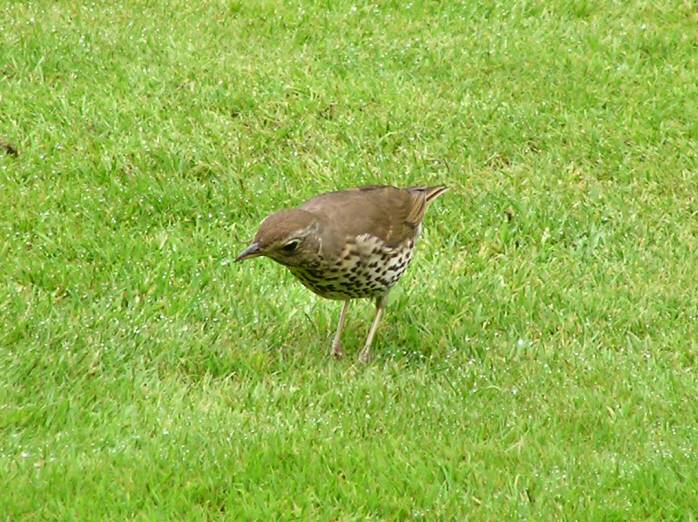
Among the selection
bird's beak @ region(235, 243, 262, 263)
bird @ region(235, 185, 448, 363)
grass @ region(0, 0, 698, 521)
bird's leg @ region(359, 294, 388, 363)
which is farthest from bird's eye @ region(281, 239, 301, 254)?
bird's leg @ region(359, 294, 388, 363)

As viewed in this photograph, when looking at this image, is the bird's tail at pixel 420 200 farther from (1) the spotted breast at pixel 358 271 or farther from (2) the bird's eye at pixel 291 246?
(2) the bird's eye at pixel 291 246

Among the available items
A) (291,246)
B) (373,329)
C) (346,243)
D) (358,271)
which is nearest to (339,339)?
(373,329)

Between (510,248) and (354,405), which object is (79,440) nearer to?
(354,405)

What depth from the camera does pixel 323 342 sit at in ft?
26.3

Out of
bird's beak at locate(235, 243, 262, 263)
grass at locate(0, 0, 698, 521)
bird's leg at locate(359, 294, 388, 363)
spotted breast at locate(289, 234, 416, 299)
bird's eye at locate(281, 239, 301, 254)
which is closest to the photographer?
grass at locate(0, 0, 698, 521)

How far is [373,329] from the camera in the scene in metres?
7.90

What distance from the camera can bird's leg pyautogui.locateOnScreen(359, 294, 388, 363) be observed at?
25.4ft

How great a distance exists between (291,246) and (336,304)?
1.44 m

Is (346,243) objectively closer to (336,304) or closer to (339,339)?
(339,339)

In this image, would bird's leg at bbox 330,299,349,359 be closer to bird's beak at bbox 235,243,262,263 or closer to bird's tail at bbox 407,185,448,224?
bird's tail at bbox 407,185,448,224

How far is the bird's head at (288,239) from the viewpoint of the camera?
6.99m

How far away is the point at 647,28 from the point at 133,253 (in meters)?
5.39

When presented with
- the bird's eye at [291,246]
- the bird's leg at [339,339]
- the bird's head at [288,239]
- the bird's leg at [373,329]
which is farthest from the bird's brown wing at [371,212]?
the bird's leg at [339,339]

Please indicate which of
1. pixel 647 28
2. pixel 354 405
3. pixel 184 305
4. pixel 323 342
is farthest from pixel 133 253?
pixel 647 28
